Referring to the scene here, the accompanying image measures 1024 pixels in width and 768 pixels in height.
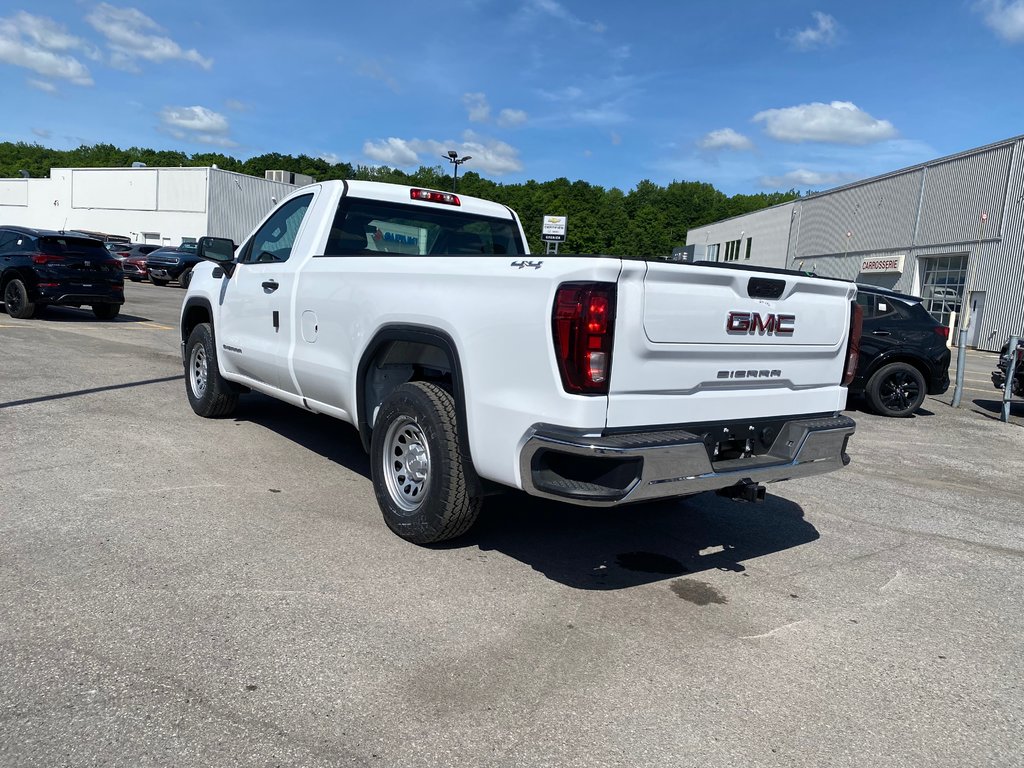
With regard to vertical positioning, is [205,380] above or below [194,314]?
below

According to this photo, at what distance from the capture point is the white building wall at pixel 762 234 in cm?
4841

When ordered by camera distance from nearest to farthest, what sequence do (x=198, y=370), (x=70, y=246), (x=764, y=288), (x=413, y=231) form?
(x=764, y=288), (x=413, y=231), (x=198, y=370), (x=70, y=246)

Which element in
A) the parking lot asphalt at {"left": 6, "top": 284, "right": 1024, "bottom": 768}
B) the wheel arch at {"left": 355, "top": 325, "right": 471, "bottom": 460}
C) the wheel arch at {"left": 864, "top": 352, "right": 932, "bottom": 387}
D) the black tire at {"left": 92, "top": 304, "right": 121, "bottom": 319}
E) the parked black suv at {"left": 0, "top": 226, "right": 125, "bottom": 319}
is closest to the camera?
the parking lot asphalt at {"left": 6, "top": 284, "right": 1024, "bottom": 768}

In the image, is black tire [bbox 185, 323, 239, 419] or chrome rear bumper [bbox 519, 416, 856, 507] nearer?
chrome rear bumper [bbox 519, 416, 856, 507]

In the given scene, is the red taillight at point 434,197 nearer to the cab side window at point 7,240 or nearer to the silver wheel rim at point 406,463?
the silver wheel rim at point 406,463

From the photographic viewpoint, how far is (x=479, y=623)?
11.1 ft

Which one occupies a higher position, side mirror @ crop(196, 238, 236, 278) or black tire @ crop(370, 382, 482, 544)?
side mirror @ crop(196, 238, 236, 278)

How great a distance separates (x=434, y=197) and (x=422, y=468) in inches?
96.9

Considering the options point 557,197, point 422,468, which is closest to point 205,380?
point 422,468

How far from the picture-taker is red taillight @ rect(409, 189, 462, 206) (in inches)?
224

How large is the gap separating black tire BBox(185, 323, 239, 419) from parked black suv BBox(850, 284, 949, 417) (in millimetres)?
7956

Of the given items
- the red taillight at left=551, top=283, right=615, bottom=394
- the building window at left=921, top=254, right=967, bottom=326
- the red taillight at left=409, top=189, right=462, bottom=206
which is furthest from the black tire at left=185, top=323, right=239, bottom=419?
the building window at left=921, top=254, right=967, bottom=326

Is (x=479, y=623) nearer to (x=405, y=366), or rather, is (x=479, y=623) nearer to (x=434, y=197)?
(x=405, y=366)

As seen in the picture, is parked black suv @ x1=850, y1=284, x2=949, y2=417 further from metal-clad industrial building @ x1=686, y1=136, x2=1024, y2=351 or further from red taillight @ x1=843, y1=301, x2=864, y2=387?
metal-clad industrial building @ x1=686, y1=136, x2=1024, y2=351
